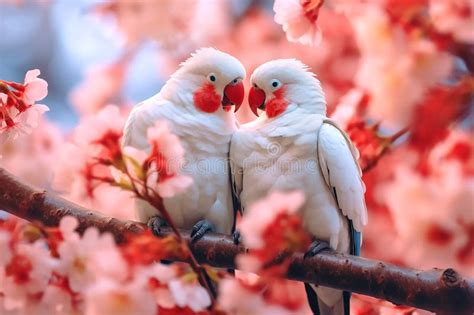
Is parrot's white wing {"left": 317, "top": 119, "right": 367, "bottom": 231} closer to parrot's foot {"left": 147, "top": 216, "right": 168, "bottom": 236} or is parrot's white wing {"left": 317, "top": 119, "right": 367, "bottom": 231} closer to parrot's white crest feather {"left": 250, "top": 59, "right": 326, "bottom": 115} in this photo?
parrot's white crest feather {"left": 250, "top": 59, "right": 326, "bottom": 115}

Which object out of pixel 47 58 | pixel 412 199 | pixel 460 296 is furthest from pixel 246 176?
pixel 47 58

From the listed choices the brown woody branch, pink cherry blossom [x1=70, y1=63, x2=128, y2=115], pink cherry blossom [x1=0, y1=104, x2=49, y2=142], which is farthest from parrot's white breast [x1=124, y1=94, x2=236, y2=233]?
pink cherry blossom [x1=70, y1=63, x2=128, y2=115]

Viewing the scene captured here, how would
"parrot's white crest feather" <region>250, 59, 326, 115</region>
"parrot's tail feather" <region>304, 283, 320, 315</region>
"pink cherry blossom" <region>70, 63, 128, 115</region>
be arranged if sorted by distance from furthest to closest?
"pink cherry blossom" <region>70, 63, 128, 115</region>
"parrot's tail feather" <region>304, 283, 320, 315</region>
"parrot's white crest feather" <region>250, 59, 326, 115</region>

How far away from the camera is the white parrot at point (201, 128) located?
107 cm

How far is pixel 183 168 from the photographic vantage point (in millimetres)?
1049

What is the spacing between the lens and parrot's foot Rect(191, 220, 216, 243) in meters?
0.94

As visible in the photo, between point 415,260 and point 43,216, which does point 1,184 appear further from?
point 415,260

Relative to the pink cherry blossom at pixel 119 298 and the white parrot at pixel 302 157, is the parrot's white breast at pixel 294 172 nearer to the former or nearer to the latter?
the white parrot at pixel 302 157

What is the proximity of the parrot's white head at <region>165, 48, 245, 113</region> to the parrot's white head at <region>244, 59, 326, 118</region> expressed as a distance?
0.02 metres

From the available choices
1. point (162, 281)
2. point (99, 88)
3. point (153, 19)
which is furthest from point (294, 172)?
point (99, 88)

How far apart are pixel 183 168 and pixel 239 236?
189 millimetres

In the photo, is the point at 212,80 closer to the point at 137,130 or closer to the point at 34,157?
the point at 137,130

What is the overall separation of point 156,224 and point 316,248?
23 centimetres

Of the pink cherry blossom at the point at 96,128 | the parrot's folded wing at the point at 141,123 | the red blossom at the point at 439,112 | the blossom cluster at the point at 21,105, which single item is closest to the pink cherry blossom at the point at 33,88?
the blossom cluster at the point at 21,105
